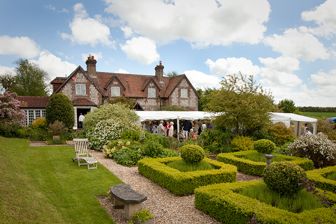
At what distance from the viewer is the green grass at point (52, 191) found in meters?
6.34

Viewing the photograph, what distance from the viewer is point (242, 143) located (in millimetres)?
16734

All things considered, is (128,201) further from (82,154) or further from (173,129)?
(173,129)

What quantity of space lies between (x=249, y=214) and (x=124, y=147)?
960 cm

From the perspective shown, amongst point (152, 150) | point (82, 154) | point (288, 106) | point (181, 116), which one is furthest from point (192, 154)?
point (288, 106)

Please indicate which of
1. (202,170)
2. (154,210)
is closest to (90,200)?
(154,210)

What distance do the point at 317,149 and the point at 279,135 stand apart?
7492mm

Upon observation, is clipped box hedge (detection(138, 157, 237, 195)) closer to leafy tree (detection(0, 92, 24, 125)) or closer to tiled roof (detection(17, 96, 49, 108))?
leafy tree (detection(0, 92, 24, 125))

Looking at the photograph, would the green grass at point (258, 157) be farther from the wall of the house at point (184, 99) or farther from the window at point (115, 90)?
the wall of the house at point (184, 99)

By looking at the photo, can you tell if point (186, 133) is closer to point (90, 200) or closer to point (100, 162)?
point (100, 162)

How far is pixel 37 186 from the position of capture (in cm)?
915

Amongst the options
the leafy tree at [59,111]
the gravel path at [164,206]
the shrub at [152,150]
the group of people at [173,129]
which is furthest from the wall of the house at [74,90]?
the gravel path at [164,206]

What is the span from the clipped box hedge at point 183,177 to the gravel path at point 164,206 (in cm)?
22

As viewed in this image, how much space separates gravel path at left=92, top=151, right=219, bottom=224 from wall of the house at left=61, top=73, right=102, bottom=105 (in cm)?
2184

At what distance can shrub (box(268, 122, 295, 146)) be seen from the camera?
65.9 ft
